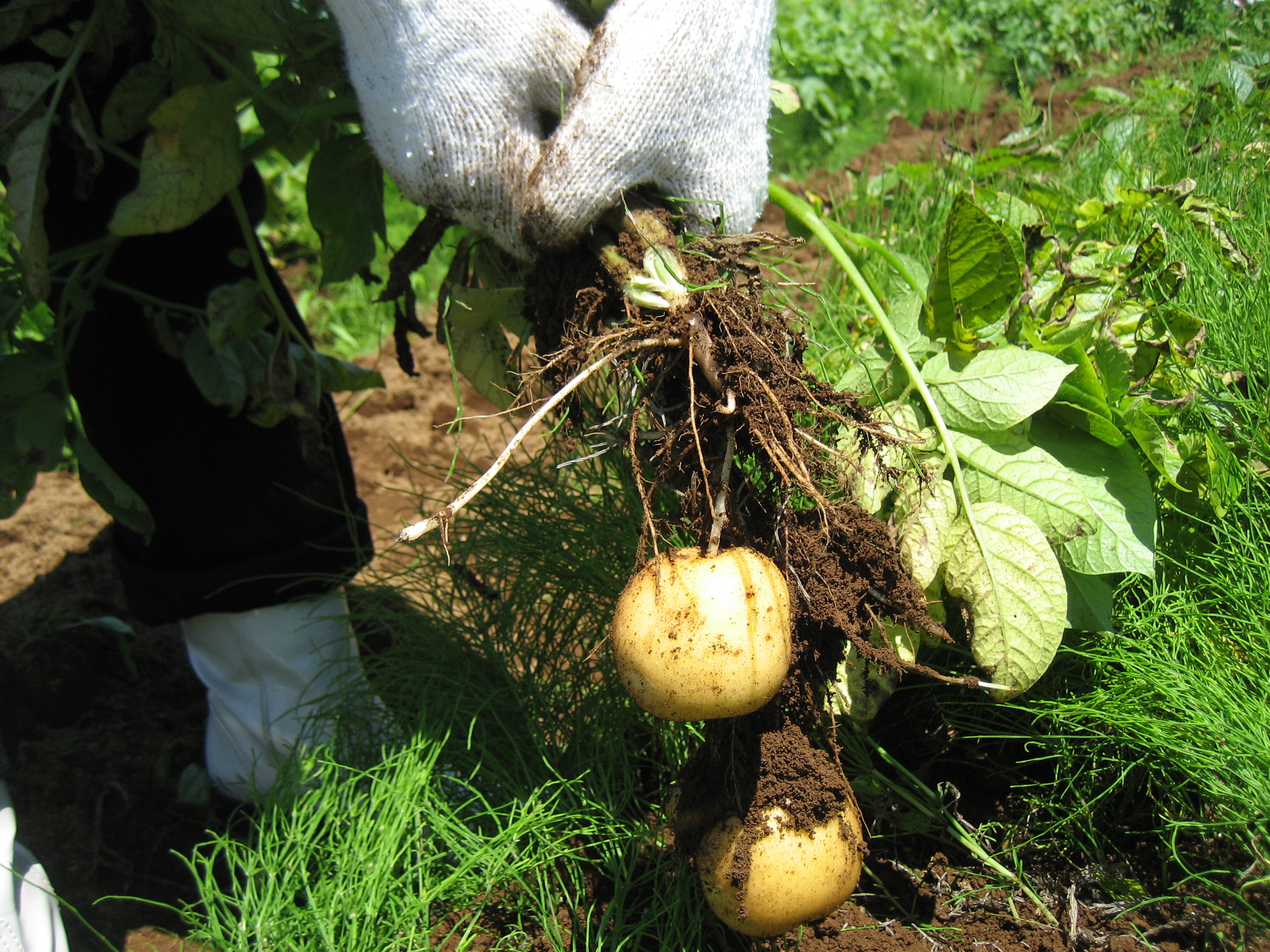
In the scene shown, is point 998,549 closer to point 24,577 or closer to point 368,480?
point 368,480

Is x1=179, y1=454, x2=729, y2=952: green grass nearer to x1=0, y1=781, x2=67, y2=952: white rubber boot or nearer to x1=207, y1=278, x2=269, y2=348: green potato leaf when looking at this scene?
x1=0, y1=781, x2=67, y2=952: white rubber boot

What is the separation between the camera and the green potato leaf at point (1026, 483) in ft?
4.25

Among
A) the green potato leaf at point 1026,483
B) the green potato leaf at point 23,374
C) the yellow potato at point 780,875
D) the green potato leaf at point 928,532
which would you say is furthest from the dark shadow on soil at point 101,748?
the green potato leaf at point 1026,483

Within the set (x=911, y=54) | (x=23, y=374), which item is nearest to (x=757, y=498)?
(x=23, y=374)

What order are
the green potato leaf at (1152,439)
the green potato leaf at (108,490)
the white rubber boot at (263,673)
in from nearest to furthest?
the green potato leaf at (1152,439), the green potato leaf at (108,490), the white rubber boot at (263,673)

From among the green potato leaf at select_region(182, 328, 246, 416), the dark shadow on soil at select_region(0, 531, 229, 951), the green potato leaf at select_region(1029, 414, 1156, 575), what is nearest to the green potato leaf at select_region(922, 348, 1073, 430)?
the green potato leaf at select_region(1029, 414, 1156, 575)

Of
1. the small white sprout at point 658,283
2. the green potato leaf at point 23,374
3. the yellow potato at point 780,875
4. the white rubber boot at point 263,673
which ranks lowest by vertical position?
the white rubber boot at point 263,673

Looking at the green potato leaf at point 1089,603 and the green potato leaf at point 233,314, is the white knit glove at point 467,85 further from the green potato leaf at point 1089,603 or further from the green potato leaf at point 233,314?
the green potato leaf at point 1089,603

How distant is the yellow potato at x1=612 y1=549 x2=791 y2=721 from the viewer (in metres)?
1.03

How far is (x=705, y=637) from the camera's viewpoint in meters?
1.03

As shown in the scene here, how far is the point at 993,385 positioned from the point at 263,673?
164 cm

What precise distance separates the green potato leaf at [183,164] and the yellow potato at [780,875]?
1354 mm

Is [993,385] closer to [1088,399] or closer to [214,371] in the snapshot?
[1088,399]

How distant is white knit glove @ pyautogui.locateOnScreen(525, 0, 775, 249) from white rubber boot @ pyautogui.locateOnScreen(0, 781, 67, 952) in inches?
48.2
